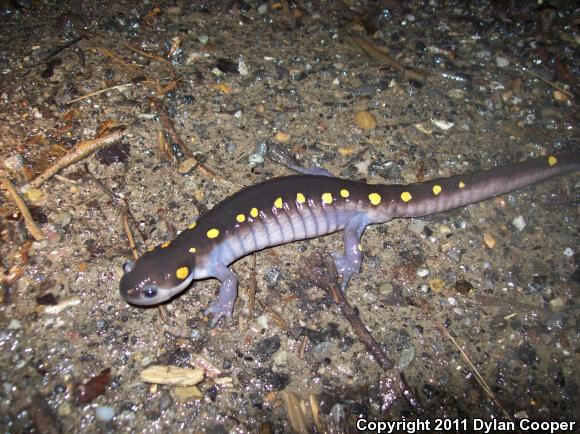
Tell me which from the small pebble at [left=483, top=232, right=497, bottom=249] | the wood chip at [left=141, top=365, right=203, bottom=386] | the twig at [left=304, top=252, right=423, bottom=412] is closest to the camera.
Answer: the wood chip at [left=141, top=365, right=203, bottom=386]

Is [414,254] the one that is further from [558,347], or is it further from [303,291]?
[558,347]

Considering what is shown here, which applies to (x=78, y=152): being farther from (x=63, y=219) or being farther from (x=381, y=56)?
(x=381, y=56)

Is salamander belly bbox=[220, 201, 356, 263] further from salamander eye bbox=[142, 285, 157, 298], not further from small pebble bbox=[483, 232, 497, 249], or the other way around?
small pebble bbox=[483, 232, 497, 249]

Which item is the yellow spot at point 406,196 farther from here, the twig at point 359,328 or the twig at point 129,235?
the twig at point 129,235

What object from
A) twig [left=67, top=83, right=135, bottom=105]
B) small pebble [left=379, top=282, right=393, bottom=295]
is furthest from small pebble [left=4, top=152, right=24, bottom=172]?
small pebble [left=379, top=282, right=393, bottom=295]

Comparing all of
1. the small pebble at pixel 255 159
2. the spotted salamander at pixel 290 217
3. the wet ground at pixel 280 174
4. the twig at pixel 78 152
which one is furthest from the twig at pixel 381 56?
the twig at pixel 78 152

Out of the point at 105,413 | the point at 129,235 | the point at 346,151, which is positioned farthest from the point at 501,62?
the point at 105,413

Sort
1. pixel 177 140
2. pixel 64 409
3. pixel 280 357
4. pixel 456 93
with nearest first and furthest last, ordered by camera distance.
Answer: pixel 64 409, pixel 280 357, pixel 177 140, pixel 456 93
